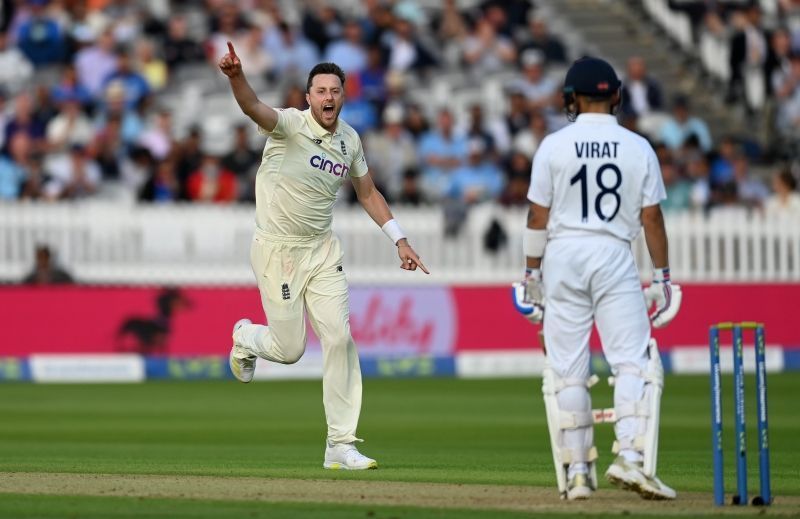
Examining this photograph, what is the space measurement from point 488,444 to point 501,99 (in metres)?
11.3

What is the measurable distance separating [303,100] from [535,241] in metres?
12.6

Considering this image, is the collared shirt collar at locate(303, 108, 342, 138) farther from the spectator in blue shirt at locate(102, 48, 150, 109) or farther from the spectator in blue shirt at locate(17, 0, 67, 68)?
the spectator in blue shirt at locate(17, 0, 67, 68)

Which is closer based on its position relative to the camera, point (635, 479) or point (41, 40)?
point (635, 479)

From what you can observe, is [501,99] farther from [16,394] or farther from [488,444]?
[488,444]

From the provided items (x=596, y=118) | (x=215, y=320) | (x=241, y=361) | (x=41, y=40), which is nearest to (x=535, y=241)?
(x=596, y=118)

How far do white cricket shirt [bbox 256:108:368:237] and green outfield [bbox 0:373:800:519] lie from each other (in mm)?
1344

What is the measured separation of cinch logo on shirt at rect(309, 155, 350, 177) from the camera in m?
9.60

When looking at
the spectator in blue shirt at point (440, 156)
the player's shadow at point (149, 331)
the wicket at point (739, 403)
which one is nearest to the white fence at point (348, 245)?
the spectator in blue shirt at point (440, 156)

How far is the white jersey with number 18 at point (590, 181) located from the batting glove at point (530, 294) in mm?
219

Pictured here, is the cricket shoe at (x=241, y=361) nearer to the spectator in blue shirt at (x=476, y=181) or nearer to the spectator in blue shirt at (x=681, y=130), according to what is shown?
the spectator in blue shirt at (x=476, y=181)

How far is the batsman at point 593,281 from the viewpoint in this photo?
26.0 feet

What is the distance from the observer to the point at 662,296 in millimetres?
8109

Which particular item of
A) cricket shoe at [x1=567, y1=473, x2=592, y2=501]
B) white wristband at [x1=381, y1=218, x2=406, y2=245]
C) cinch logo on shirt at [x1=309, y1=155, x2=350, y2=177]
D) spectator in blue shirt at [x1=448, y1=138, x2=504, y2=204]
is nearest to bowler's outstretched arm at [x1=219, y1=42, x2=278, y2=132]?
cinch logo on shirt at [x1=309, y1=155, x2=350, y2=177]

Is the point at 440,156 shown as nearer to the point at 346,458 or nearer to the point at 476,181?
the point at 476,181
